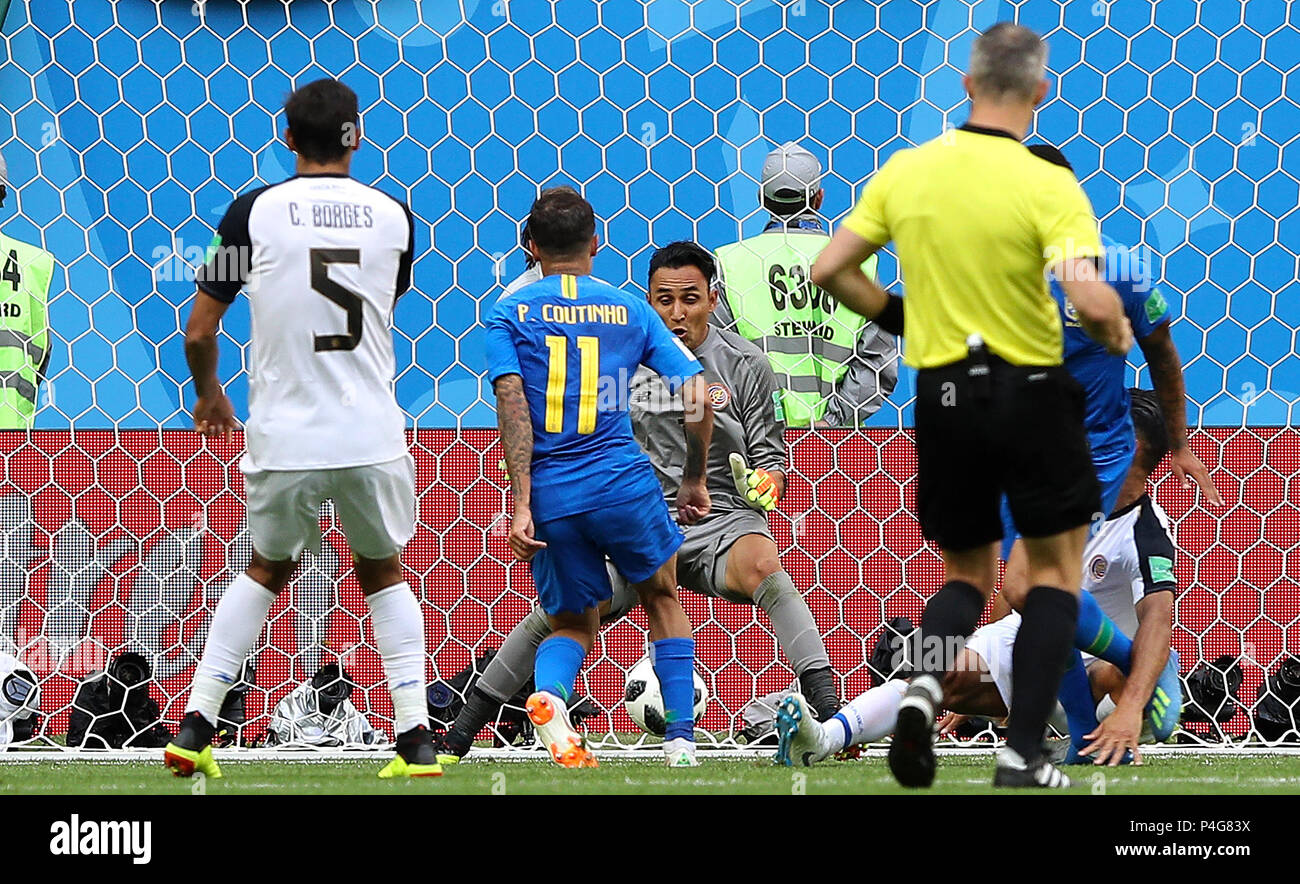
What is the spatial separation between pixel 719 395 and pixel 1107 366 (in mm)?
1113

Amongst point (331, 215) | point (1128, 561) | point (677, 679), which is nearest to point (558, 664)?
point (677, 679)

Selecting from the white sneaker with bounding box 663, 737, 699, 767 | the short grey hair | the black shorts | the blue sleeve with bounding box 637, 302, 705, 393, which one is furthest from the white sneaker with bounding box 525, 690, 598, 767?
the short grey hair

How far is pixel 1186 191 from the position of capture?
24.2ft

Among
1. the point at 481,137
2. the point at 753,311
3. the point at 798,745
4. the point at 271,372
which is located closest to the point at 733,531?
the point at 798,745

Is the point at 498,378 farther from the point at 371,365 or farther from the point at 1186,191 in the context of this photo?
the point at 1186,191

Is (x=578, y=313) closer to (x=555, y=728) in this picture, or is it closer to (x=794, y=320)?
(x=555, y=728)

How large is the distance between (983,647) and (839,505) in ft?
2.75

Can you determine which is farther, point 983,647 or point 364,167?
point 364,167

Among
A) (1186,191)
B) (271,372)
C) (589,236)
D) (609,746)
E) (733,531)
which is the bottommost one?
(609,746)

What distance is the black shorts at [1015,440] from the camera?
306 centimetres

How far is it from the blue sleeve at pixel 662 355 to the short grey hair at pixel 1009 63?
120 centimetres

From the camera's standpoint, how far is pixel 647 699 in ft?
16.0

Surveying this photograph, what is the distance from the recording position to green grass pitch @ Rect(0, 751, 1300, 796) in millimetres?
3342

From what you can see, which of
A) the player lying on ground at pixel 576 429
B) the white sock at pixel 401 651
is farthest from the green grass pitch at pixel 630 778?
the player lying on ground at pixel 576 429
